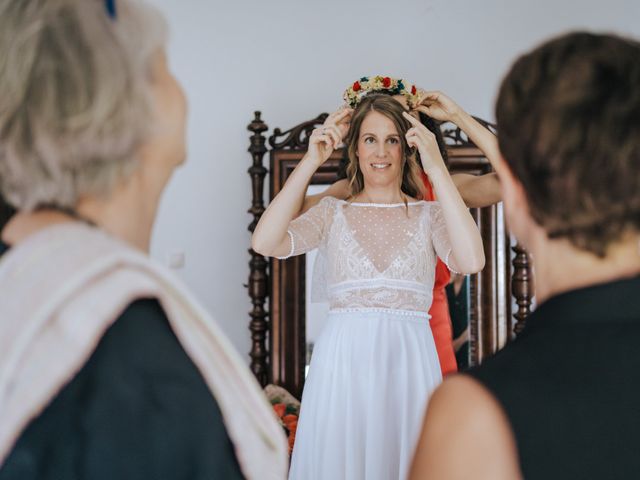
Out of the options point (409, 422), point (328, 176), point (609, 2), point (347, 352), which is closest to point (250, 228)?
point (328, 176)

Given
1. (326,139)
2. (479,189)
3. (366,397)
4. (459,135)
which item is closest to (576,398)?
(366,397)

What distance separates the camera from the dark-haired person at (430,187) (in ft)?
6.15

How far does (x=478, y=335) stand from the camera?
233cm

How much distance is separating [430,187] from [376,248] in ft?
1.17

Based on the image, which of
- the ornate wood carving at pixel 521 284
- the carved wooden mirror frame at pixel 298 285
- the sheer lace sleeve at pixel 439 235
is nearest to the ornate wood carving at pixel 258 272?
the carved wooden mirror frame at pixel 298 285

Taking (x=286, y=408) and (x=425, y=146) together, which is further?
(x=286, y=408)

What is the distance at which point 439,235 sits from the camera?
1.80 m

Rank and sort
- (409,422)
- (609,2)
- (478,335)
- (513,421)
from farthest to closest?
1. (609,2)
2. (478,335)
3. (409,422)
4. (513,421)

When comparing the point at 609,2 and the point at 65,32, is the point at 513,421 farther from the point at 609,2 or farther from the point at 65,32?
the point at 609,2

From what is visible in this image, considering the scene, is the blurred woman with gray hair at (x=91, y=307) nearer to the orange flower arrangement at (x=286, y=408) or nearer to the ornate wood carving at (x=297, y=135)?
the orange flower arrangement at (x=286, y=408)

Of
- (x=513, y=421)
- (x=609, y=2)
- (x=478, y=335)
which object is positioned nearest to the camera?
(x=513, y=421)

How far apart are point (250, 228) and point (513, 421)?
1.85 metres

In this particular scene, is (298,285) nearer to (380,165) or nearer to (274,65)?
(380,165)

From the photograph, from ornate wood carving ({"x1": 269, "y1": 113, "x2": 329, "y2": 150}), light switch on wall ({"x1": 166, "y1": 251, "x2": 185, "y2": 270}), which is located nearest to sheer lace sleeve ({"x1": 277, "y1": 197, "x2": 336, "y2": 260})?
ornate wood carving ({"x1": 269, "y1": 113, "x2": 329, "y2": 150})
